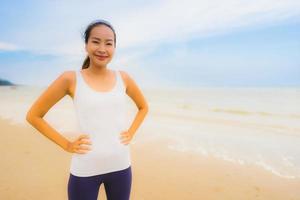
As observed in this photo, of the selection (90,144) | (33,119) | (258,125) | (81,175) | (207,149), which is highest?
(33,119)

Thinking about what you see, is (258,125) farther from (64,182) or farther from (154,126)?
(64,182)

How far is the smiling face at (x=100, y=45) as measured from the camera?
215cm

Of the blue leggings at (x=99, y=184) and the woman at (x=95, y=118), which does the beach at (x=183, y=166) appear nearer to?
the blue leggings at (x=99, y=184)

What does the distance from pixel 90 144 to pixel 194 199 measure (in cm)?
297

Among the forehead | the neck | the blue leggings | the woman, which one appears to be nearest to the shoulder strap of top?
the woman

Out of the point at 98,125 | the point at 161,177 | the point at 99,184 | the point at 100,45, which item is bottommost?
the point at 161,177

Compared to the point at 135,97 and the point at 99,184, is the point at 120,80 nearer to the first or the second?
the point at 135,97

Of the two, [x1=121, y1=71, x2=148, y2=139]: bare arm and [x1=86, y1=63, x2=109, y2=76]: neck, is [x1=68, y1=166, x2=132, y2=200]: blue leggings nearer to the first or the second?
[x1=121, y1=71, x2=148, y2=139]: bare arm

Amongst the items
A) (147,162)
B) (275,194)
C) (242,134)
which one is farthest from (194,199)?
(242,134)

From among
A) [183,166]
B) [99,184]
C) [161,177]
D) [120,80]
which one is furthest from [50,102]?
[183,166]

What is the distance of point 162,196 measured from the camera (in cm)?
457

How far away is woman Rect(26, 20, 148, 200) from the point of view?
2.03 metres

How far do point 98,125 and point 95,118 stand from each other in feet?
0.18

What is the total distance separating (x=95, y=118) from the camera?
6.65 ft
